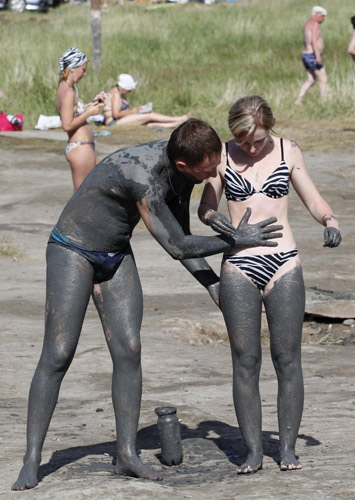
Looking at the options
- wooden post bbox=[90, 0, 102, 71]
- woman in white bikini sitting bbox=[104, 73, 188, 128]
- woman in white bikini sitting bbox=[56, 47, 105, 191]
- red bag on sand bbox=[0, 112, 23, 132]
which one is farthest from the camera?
wooden post bbox=[90, 0, 102, 71]

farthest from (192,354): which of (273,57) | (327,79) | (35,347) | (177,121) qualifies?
(273,57)

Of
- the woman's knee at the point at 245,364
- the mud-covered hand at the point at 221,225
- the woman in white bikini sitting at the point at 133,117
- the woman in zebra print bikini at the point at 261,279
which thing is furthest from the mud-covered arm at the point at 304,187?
the woman in white bikini sitting at the point at 133,117

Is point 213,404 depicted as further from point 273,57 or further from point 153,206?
point 273,57

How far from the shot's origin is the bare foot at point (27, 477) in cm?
443

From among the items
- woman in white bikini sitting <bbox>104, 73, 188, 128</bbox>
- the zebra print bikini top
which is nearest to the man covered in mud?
the zebra print bikini top

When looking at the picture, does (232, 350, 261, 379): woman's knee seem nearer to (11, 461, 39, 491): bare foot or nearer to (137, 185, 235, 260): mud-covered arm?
(137, 185, 235, 260): mud-covered arm

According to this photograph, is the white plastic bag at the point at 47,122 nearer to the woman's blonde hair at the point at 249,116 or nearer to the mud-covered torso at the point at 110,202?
the mud-covered torso at the point at 110,202

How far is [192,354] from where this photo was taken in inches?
288

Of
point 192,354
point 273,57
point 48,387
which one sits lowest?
point 273,57

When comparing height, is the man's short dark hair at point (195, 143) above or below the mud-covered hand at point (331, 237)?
above

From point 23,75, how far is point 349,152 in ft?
24.2

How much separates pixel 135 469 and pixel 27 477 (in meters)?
0.50

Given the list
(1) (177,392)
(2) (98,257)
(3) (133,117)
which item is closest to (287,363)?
(2) (98,257)

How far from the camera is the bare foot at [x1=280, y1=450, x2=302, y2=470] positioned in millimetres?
4656
